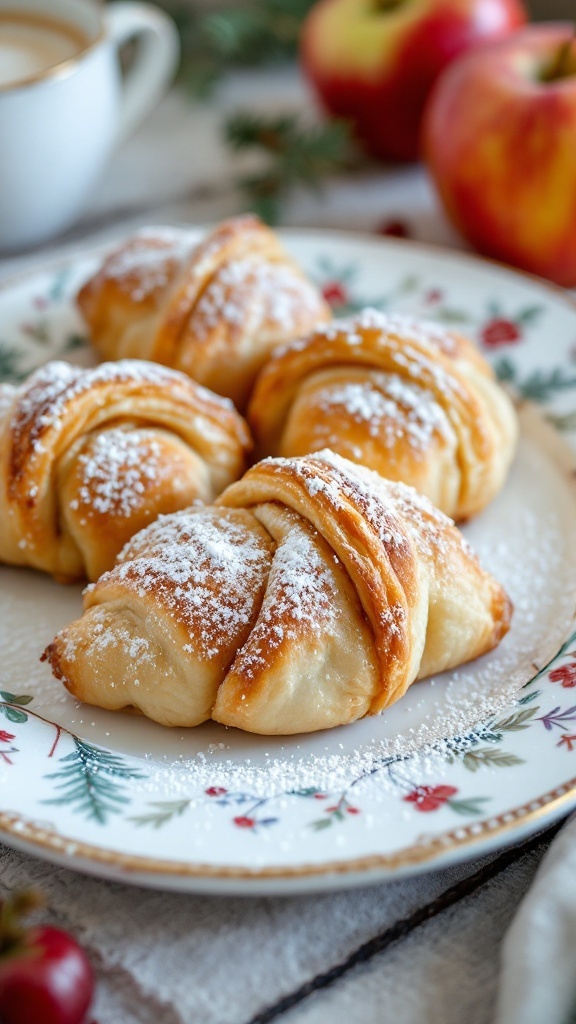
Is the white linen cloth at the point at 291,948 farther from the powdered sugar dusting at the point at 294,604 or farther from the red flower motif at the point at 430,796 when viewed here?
the powdered sugar dusting at the point at 294,604

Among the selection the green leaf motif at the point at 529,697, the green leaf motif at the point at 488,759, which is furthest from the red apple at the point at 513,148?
the green leaf motif at the point at 488,759

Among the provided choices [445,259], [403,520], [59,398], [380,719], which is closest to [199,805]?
[380,719]

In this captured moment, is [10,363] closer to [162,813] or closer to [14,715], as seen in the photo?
[14,715]

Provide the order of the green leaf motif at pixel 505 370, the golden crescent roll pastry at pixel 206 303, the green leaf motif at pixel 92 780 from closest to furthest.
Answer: the green leaf motif at pixel 92 780 → the golden crescent roll pastry at pixel 206 303 → the green leaf motif at pixel 505 370

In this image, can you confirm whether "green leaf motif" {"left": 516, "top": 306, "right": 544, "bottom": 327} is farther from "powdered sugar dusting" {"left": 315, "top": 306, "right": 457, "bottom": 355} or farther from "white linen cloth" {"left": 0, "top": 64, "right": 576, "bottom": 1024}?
"white linen cloth" {"left": 0, "top": 64, "right": 576, "bottom": 1024}

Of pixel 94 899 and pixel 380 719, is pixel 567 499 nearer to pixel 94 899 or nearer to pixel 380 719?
pixel 380 719

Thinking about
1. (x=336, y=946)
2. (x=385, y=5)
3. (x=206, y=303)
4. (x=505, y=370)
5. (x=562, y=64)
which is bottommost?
(x=336, y=946)

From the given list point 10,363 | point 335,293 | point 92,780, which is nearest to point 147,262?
point 10,363
